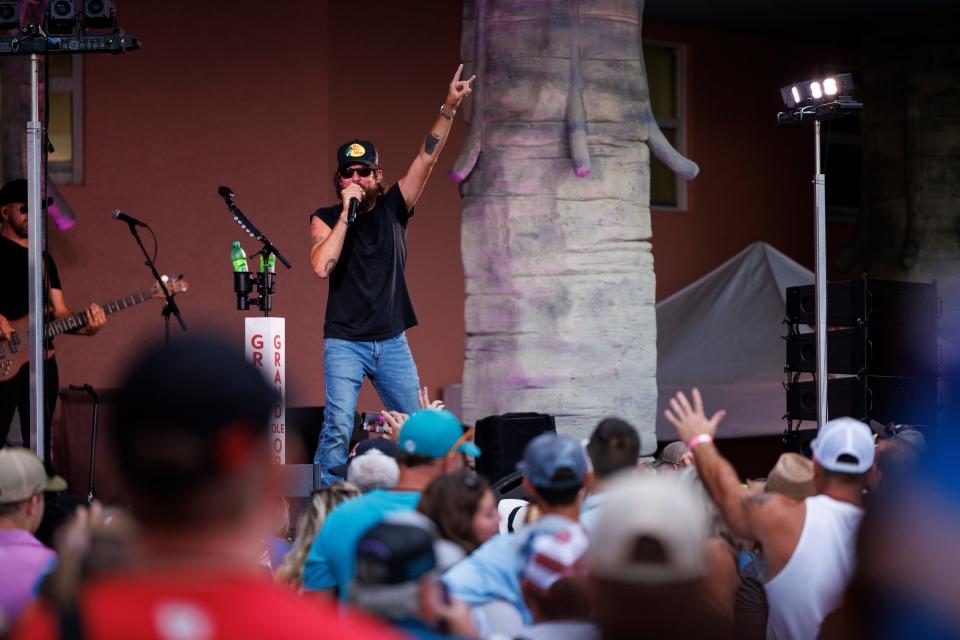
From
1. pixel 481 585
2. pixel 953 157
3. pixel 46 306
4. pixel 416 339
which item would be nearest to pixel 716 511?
pixel 481 585

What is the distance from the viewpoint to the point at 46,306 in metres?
5.85

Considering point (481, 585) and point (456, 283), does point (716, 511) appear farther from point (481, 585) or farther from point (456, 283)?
point (456, 283)

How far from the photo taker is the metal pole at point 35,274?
553cm

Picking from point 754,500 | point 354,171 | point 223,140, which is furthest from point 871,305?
point 223,140

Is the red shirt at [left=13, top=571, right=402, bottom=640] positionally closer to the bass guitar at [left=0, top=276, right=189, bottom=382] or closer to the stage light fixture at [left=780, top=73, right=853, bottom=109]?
the stage light fixture at [left=780, top=73, right=853, bottom=109]

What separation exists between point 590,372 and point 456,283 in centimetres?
422

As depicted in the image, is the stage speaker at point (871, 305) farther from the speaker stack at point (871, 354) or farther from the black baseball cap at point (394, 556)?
the black baseball cap at point (394, 556)

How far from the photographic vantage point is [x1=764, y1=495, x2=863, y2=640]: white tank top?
137 inches

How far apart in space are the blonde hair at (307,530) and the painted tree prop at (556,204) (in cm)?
301

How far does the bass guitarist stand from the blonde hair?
3.40 m

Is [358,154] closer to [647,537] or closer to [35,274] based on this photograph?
[35,274]

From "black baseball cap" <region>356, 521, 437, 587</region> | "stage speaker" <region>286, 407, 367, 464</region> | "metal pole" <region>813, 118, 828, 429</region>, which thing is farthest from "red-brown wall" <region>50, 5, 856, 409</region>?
"black baseball cap" <region>356, 521, 437, 587</region>

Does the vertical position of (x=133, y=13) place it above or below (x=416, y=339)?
above

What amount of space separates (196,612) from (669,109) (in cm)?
1165
